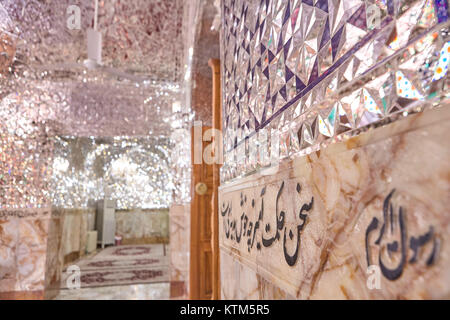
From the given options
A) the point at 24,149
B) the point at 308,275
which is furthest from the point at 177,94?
the point at 308,275

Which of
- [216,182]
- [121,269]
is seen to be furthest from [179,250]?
[121,269]

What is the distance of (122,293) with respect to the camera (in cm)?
318

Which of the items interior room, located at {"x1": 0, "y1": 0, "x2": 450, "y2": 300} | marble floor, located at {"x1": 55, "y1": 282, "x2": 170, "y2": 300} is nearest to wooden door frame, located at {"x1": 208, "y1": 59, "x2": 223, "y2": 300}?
interior room, located at {"x1": 0, "y1": 0, "x2": 450, "y2": 300}

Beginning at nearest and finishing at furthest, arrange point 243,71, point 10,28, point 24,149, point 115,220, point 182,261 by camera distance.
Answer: point 243,71 < point 10,28 < point 24,149 < point 182,261 < point 115,220

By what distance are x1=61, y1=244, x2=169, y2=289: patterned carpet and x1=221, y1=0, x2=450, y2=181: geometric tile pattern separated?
3.54m

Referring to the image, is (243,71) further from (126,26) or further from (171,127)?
(171,127)

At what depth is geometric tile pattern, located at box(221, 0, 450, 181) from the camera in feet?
0.90

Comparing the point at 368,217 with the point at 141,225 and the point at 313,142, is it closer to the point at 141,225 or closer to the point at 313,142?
the point at 313,142

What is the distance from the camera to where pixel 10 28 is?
146cm

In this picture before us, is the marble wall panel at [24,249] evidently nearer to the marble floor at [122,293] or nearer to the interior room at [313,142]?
the interior room at [313,142]

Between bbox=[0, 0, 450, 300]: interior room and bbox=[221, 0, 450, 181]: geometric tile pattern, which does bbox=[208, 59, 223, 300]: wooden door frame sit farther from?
bbox=[221, 0, 450, 181]: geometric tile pattern

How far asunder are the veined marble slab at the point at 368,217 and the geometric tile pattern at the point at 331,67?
0.12 feet

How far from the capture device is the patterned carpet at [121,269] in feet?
12.1

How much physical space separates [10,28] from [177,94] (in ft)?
6.71
